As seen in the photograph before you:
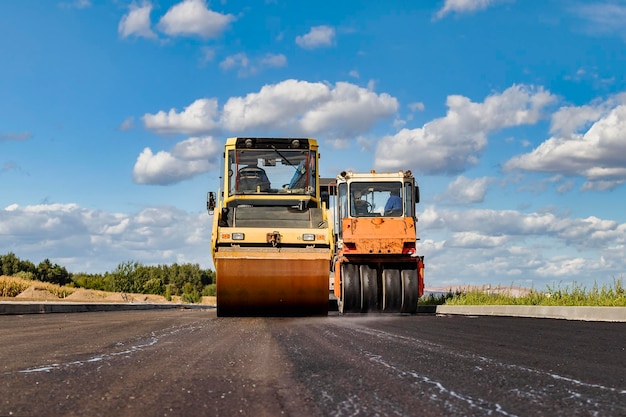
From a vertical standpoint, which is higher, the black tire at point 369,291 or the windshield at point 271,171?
the windshield at point 271,171

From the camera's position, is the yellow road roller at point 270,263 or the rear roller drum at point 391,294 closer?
the yellow road roller at point 270,263

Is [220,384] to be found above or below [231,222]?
below

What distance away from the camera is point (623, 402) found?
4.07 metres

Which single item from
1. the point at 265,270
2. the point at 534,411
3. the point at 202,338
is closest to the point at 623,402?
the point at 534,411

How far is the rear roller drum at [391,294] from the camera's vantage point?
19.0 m

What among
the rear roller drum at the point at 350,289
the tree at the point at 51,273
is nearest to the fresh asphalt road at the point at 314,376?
the rear roller drum at the point at 350,289

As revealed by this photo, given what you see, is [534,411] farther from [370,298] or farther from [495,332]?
[370,298]

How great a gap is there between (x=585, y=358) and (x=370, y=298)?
12574 mm

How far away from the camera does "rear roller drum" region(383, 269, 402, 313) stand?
19.0 meters

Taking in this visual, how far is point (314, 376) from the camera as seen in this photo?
16.7 ft

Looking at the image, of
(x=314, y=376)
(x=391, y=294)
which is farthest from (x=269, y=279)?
(x=314, y=376)

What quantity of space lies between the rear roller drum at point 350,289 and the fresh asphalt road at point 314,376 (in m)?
10.0

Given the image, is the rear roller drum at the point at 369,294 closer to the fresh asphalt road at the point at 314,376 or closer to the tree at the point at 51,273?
the fresh asphalt road at the point at 314,376

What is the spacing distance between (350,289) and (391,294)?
1.10 metres
